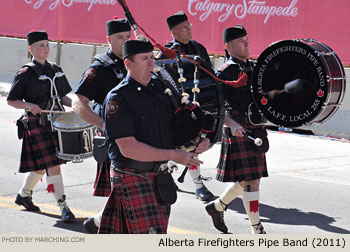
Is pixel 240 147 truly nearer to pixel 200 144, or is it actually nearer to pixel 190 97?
pixel 190 97

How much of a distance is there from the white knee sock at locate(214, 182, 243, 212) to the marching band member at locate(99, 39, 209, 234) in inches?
83.3

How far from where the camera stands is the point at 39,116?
7586 millimetres

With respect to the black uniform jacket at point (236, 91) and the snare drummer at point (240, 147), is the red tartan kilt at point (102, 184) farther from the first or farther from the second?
the black uniform jacket at point (236, 91)

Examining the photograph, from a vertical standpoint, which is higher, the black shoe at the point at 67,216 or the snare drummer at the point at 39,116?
the snare drummer at the point at 39,116

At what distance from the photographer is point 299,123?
558 cm

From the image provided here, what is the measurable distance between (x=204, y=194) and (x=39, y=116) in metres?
2.07

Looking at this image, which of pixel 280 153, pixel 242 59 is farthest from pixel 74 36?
pixel 242 59

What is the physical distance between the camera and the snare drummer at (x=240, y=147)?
265 inches

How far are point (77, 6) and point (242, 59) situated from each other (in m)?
Result: 9.78

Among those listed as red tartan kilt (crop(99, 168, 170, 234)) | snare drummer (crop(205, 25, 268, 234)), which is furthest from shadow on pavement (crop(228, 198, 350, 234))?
red tartan kilt (crop(99, 168, 170, 234))

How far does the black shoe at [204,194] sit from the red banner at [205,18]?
15.0ft

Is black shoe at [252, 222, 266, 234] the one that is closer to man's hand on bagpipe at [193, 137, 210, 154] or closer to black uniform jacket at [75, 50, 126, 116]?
black uniform jacket at [75, 50, 126, 116]

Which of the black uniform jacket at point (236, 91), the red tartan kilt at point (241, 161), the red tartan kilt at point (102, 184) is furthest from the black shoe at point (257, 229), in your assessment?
the red tartan kilt at point (102, 184)

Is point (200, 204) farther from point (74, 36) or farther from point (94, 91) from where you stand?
point (74, 36)
